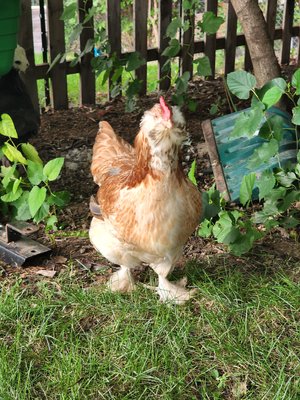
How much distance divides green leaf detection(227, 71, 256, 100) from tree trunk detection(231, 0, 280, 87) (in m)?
0.91

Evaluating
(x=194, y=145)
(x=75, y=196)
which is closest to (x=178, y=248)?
(x=75, y=196)

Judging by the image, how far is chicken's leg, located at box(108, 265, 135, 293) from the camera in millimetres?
3285

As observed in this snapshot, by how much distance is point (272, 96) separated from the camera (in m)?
3.18

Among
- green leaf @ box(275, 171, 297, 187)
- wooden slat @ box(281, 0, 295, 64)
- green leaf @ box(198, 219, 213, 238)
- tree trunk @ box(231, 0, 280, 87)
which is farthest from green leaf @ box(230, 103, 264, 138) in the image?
wooden slat @ box(281, 0, 295, 64)

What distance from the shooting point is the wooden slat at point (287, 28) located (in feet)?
23.7

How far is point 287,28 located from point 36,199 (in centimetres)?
508

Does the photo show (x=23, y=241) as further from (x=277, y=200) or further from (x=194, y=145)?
(x=194, y=145)

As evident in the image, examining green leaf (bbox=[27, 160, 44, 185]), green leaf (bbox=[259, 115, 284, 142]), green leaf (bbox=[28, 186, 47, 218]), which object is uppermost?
green leaf (bbox=[259, 115, 284, 142])

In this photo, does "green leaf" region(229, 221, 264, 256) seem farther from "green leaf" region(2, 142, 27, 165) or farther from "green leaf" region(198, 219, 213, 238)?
"green leaf" region(2, 142, 27, 165)

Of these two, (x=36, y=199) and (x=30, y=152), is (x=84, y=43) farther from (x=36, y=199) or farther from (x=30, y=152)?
(x=36, y=199)

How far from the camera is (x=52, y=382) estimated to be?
267 cm

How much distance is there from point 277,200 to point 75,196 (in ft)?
Answer: 4.91

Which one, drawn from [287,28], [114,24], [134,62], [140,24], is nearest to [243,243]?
[134,62]

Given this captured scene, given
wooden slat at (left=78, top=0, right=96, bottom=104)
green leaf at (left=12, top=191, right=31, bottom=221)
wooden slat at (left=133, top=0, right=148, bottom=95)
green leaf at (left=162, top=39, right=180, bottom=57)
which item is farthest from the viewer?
wooden slat at (left=133, top=0, right=148, bottom=95)
